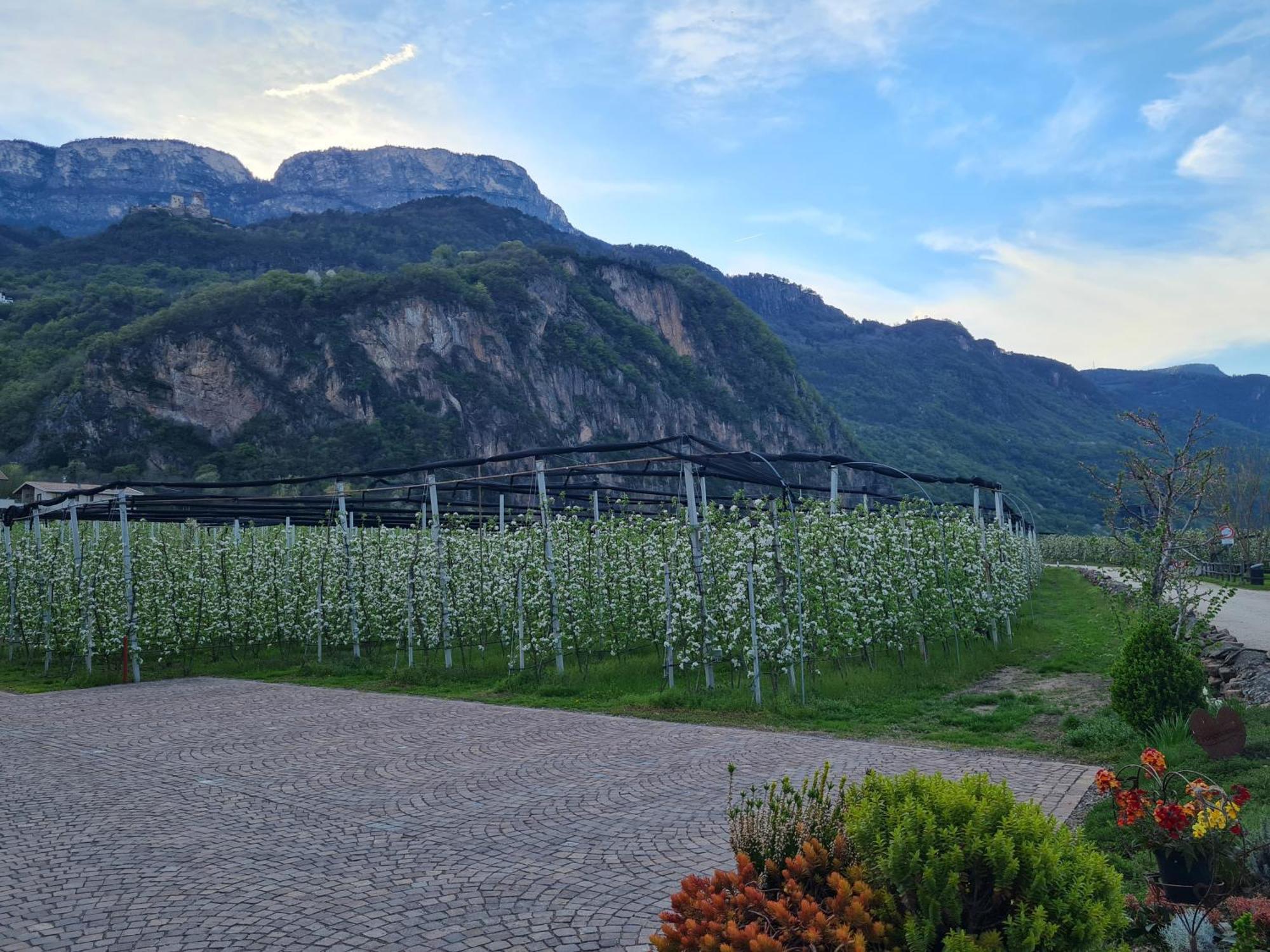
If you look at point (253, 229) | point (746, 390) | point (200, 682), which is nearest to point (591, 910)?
point (200, 682)

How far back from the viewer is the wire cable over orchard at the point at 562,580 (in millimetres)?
12469

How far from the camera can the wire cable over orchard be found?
12469mm

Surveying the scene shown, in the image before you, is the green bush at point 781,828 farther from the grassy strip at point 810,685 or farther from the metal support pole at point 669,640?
the metal support pole at point 669,640

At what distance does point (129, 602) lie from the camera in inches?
657

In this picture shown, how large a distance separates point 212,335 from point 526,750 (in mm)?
103531

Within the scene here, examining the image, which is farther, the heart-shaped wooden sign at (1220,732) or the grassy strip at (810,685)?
the grassy strip at (810,685)

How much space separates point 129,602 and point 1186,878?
17347mm

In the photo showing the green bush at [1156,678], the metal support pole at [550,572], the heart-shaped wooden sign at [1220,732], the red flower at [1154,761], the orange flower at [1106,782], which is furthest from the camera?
the metal support pole at [550,572]

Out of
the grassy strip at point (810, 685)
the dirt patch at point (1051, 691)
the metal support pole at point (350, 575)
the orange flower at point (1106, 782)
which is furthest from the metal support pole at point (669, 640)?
the orange flower at point (1106, 782)

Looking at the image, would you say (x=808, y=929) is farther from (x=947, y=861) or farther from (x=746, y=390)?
(x=746, y=390)

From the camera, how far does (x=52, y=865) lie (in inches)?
225

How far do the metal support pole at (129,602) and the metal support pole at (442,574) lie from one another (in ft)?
18.2

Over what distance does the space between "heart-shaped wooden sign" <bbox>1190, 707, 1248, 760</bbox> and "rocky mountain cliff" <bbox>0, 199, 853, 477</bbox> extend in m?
88.1

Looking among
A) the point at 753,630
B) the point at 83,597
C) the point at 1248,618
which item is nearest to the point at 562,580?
the point at 753,630
